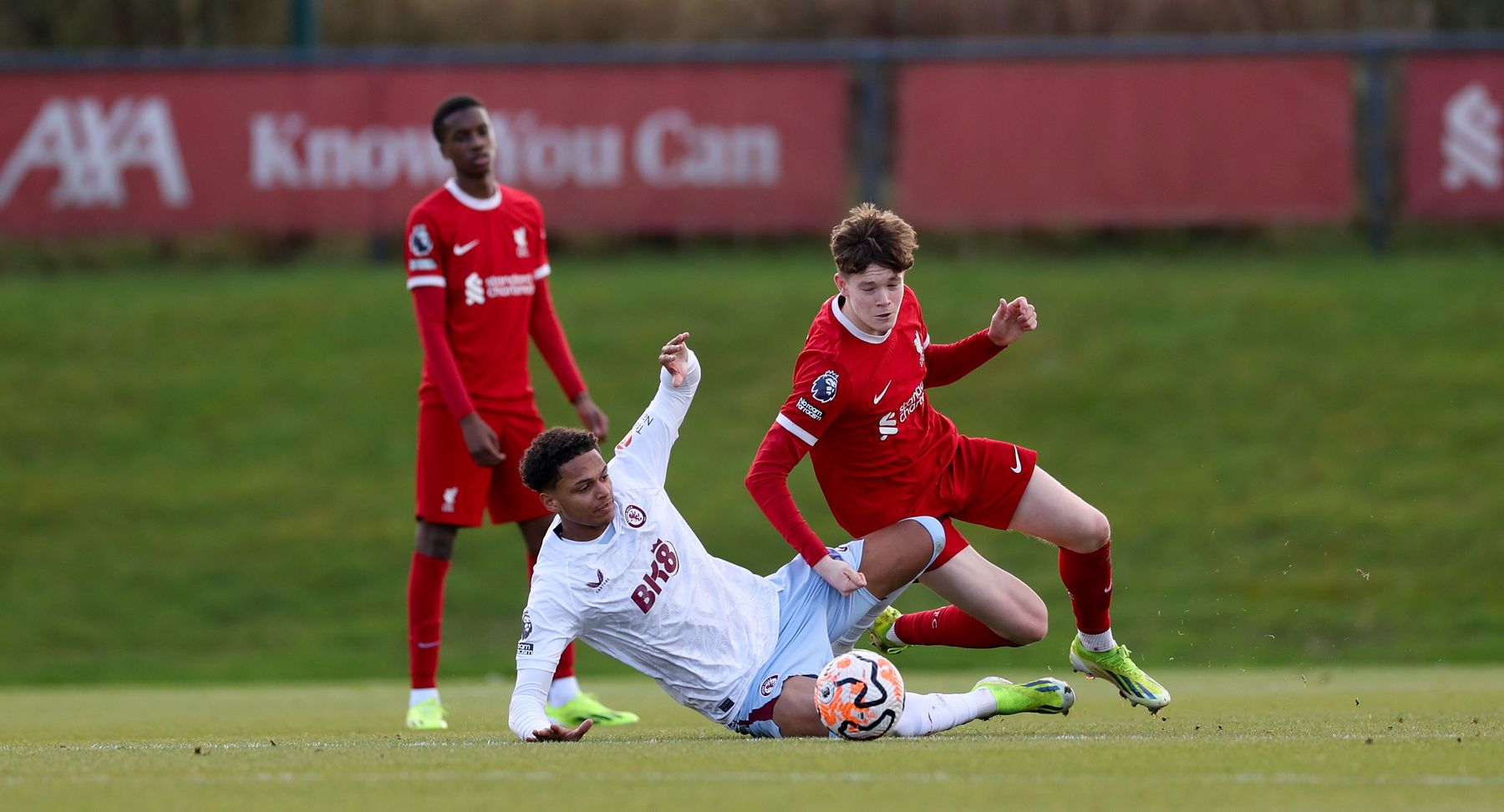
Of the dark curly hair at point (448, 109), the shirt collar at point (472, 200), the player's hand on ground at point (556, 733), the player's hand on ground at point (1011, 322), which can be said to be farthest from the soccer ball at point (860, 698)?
the dark curly hair at point (448, 109)

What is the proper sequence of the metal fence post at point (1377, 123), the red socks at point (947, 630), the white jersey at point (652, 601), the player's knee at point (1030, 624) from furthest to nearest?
the metal fence post at point (1377, 123)
the red socks at point (947, 630)
the player's knee at point (1030, 624)
the white jersey at point (652, 601)

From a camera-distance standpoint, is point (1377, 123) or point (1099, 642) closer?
point (1099, 642)

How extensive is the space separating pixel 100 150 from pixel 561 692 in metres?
12.4

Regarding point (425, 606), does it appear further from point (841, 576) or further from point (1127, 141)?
point (1127, 141)

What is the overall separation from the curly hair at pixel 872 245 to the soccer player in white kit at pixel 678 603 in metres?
0.71

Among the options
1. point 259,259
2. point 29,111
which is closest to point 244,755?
point 29,111

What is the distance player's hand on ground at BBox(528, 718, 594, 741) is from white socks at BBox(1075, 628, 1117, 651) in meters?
2.33

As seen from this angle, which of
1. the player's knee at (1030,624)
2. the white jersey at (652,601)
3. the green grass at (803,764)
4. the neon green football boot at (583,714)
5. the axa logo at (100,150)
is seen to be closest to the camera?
the green grass at (803,764)

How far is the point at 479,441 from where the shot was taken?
8.67m

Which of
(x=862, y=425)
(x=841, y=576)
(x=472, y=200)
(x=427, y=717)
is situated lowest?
(x=427, y=717)

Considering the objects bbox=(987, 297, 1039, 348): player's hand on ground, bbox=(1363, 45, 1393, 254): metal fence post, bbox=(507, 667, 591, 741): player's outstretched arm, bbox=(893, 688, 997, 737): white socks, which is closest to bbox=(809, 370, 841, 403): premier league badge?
bbox=(987, 297, 1039, 348): player's hand on ground

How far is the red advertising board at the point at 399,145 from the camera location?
19.0 metres

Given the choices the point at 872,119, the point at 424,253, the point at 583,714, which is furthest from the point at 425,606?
the point at 872,119

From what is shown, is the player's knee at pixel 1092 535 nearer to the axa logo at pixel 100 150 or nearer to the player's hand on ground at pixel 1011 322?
the player's hand on ground at pixel 1011 322
